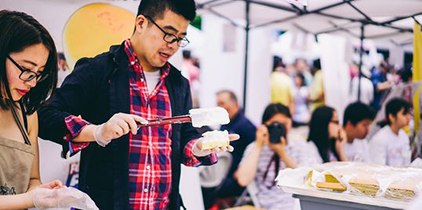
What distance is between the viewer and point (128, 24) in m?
2.19

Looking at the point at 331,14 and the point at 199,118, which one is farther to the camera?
the point at 331,14

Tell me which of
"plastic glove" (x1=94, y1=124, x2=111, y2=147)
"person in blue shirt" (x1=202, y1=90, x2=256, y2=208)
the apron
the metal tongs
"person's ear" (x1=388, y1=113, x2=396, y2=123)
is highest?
the metal tongs

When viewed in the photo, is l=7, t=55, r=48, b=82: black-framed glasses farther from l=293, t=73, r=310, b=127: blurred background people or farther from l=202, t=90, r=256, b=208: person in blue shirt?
l=293, t=73, r=310, b=127: blurred background people

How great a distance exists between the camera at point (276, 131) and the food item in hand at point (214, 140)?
1519mm

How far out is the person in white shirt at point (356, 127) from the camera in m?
3.82

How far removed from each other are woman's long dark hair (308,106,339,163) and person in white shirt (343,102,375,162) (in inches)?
14.2

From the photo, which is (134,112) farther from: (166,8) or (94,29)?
(94,29)

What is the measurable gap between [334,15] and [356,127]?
1.14 meters

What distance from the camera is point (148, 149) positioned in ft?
5.69

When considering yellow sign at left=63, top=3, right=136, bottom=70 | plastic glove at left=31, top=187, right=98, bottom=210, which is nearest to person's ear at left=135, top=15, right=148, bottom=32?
yellow sign at left=63, top=3, right=136, bottom=70

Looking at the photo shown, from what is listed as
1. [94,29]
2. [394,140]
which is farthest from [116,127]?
[394,140]

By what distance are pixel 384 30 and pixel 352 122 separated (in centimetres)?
116

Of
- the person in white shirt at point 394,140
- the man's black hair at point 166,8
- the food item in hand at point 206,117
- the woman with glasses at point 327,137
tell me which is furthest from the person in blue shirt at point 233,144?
the man's black hair at point 166,8

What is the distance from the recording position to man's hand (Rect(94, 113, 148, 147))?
4.73 ft
